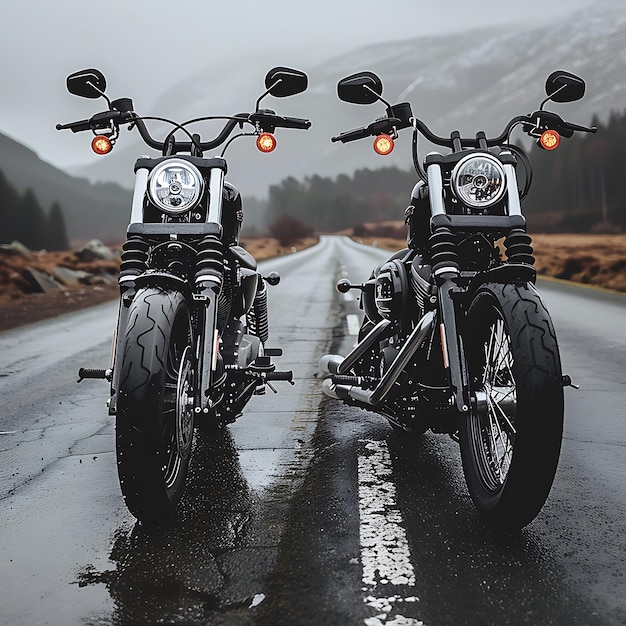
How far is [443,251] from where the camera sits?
11.6ft

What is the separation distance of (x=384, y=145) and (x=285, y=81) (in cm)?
63

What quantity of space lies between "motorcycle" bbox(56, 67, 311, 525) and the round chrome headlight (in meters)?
1.03

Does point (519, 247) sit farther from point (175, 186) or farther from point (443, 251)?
point (175, 186)

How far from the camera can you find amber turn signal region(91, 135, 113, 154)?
4.17m

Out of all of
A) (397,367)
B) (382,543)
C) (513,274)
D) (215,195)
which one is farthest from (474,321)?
(215,195)

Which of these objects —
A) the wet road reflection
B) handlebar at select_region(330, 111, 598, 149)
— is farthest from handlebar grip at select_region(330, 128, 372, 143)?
the wet road reflection

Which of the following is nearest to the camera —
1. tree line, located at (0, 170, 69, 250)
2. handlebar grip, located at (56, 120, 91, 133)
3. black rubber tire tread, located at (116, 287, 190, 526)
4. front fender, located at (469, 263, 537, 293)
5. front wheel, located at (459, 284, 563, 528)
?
front wheel, located at (459, 284, 563, 528)

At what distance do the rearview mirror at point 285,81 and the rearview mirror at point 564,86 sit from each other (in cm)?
135

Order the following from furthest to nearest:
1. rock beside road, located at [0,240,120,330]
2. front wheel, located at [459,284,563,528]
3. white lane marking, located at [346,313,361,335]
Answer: rock beside road, located at [0,240,120,330], white lane marking, located at [346,313,361,335], front wheel, located at [459,284,563,528]

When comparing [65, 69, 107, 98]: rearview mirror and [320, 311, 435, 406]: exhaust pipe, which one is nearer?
[320, 311, 435, 406]: exhaust pipe

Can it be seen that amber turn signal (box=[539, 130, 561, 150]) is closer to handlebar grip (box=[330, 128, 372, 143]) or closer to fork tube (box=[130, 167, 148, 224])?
handlebar grip (box=[330, 128, 372, 143])

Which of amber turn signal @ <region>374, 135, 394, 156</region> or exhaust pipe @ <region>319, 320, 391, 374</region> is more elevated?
amber turn signal @ <region>374, 135, 394, 156</region>

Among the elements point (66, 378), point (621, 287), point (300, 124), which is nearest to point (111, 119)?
point (300, 124)

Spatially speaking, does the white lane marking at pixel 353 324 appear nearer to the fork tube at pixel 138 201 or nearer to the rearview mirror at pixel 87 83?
the rearview mirror at pixel 87 83
